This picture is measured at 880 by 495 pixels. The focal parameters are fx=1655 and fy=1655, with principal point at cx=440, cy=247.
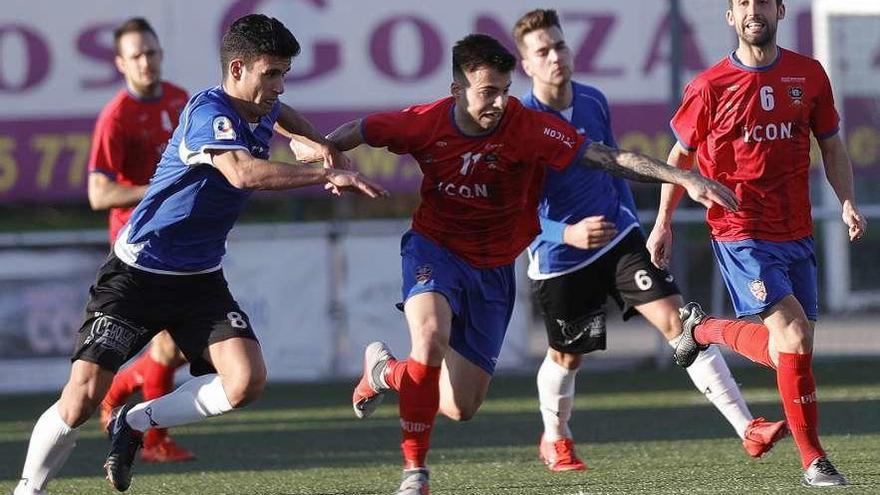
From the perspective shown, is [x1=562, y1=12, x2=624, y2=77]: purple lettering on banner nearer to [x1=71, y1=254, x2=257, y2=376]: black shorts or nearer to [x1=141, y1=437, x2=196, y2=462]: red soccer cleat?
[x1=141, y1=437, x2=196, y2=462]: red soccer cleat

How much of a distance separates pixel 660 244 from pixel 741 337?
532mm

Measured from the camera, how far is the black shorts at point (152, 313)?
6609mm

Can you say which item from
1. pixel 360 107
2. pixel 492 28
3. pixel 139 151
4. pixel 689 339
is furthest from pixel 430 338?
pixel 492 28

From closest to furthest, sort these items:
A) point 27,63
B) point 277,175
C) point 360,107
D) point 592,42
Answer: point 277,175, point 27,63, point 360,107, point 592,42

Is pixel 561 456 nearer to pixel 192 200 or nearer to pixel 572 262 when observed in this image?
pixel 572 262

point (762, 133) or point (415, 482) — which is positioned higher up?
point (762, 133)

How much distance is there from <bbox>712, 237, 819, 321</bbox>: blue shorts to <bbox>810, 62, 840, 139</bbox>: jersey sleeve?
467 millimetres

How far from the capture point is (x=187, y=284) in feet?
22.1

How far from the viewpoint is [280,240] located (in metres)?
13.3

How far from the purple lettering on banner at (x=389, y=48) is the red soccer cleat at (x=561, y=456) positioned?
646 cm

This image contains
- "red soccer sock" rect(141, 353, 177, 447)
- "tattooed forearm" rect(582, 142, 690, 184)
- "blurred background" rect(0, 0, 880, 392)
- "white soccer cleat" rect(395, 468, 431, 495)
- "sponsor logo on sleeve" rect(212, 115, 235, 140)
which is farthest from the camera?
"blurred background" rect(0, 0, 880, 392)

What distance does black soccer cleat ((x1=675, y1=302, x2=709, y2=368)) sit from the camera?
7.50 m

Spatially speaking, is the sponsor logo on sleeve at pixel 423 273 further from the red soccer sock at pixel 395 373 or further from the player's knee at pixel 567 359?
the player's knee at pixel 567 359

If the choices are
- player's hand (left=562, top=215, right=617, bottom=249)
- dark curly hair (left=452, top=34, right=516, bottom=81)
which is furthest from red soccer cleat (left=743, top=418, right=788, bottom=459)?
dark curly hair (left=452, top=34, right=516, bottom=81)
